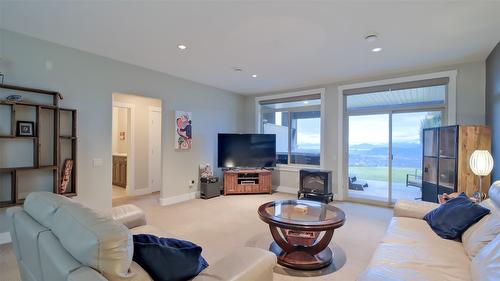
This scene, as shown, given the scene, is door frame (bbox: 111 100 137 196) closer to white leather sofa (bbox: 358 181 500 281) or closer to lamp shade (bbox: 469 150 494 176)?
white leather sofa (bbox: 358 181 500 281)

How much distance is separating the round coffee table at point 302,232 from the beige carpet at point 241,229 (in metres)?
0.10

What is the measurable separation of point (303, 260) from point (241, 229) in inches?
49.5

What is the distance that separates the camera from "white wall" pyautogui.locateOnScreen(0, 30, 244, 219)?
3.16 m

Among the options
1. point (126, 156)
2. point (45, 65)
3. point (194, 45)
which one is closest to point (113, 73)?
point (45, 65)

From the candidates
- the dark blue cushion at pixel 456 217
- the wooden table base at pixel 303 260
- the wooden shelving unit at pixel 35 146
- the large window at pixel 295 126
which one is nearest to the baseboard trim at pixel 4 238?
the wooden shelving unit at pixel 35 146

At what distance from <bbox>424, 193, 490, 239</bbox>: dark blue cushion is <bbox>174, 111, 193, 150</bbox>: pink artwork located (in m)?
4.33

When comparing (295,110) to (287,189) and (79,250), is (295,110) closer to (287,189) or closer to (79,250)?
(287,189)

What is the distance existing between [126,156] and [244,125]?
3.27m

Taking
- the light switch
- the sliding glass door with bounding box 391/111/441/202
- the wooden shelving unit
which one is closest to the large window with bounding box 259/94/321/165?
the sliding glass door with bounding box 391/111/441/202

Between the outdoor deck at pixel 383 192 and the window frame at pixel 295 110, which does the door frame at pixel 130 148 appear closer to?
the window frame at pixel 295 110

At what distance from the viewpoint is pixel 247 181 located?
5.79m

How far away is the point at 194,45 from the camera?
3.35m

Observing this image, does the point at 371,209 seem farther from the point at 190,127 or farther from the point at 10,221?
the point at 10,221

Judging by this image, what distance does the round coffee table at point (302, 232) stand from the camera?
2.35 metres
